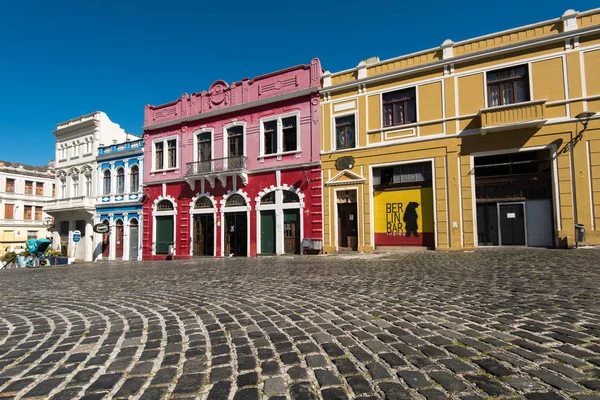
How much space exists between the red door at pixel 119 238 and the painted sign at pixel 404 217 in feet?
62.3

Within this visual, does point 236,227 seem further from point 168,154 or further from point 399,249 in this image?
point 399,249

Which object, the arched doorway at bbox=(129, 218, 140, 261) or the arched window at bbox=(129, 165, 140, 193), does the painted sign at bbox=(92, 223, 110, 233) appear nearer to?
the arched doorway at bbox=(129, 218, 140, 261)

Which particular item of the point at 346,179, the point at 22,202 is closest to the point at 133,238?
the point at 346,179

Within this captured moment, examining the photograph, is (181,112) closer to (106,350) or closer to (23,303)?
(23,303)

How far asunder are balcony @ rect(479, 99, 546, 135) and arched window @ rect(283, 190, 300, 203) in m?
9.52

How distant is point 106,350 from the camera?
333 cm

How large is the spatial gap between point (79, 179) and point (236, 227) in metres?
16.6

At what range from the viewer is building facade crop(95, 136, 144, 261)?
2484cm

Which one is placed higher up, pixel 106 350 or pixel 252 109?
pixel 252 109

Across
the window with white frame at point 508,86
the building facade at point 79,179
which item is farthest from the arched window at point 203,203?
the window with white frame at point 508,86

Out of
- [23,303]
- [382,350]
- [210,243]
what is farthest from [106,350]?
[210,243]

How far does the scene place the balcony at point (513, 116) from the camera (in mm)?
13695

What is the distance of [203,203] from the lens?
2202 cm

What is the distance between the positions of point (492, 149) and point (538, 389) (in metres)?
14.4
